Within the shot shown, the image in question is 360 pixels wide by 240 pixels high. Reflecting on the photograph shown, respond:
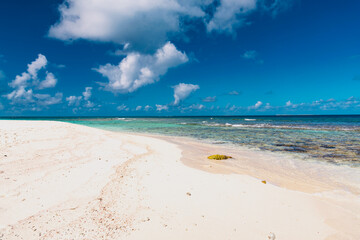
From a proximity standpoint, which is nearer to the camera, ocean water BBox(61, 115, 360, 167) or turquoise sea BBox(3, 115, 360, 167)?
ocean water BBox(61, 115, 360, 167)

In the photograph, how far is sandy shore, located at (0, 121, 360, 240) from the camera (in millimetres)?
3879

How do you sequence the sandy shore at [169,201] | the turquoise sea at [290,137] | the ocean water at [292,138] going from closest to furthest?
the sandy shore at [169,201] < the ocean water at [292,138] < the turquoise sea at [290,137]

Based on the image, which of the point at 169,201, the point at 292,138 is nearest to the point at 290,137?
the point at 292,138

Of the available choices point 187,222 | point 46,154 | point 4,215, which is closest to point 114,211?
point 187,222

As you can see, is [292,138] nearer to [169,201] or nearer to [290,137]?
[290,137]

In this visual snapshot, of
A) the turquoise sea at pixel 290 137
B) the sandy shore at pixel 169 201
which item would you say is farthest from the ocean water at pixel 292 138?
the sandy shore at pixel 169 201

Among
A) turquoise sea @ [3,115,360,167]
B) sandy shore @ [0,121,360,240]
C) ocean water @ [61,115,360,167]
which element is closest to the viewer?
sandy shore @ [0,121,360,240]

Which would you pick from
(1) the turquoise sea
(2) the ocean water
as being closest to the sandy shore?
(2) the ocean water

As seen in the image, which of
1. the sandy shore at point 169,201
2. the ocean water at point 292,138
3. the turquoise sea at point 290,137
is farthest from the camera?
the turquoise sea at point 290,137

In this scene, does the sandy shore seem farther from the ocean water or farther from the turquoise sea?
the turquoise sea

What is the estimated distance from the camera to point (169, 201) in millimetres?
5137

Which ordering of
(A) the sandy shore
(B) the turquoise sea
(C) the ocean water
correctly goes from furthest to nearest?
1. (B) the turquoise sea
2. (C) the ocean water
3. (A) the sandy shore

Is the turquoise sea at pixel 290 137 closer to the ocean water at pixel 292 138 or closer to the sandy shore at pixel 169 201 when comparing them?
the ocean water at pixel 292 138

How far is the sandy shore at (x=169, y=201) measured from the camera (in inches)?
153
